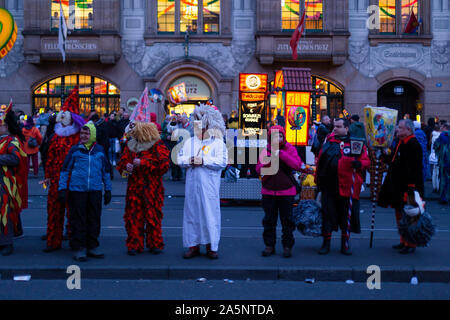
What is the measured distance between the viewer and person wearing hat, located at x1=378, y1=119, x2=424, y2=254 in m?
7.88

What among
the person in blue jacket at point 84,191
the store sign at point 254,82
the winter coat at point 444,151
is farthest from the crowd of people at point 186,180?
the store sign at point 254,82

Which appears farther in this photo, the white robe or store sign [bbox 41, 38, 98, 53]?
store sign [bbox 41, 38, 98, 53]

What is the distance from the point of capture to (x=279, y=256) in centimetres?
763

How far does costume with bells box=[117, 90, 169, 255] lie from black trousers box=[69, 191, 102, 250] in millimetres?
433

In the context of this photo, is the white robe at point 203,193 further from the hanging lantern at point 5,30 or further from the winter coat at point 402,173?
the hanging lantern at point 5,30

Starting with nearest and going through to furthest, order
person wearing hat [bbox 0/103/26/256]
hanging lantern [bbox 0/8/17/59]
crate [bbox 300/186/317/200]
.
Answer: person wearing hat [bbox 0/103/26/256]
hanging lantern [bbox 0/8/17/59]
crate [bbox 300/186/317/200]

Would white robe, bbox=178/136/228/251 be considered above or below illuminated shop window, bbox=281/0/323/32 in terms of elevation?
below

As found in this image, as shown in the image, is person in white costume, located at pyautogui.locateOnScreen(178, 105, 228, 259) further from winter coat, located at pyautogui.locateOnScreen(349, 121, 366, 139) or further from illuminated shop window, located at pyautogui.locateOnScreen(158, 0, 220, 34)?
illuminated shop window, located at pyautogui.locateOnScreen(158, 0, 220, 34)

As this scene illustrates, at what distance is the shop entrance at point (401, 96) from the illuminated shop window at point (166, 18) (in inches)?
377

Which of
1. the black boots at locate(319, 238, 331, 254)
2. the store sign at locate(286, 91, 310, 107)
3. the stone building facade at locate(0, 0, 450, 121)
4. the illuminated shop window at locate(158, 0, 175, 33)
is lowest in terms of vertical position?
the black boots at locate(319, 238, 331, 254)

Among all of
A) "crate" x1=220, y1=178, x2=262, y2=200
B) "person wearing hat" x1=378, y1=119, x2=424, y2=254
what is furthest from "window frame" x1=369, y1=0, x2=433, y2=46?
"person wearing hat" x1=378, y1=119, x2=424, y2=254

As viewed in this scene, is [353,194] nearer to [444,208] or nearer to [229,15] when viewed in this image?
[444,208]

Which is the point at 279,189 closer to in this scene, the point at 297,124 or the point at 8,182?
the point at 8,182

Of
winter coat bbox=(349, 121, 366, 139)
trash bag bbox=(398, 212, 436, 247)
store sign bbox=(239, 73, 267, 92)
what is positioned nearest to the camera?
trash bag bbox=(398, 212, 436, 247)
